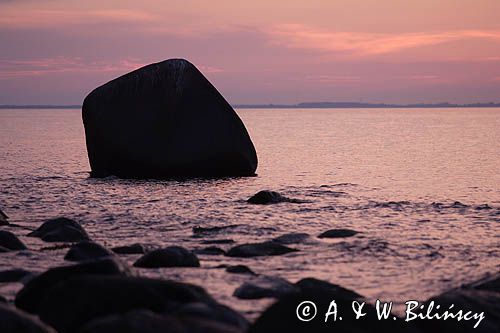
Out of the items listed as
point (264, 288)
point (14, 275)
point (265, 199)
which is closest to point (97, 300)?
point (264, 288)

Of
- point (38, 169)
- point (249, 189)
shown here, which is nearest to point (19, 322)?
point (249, 189)

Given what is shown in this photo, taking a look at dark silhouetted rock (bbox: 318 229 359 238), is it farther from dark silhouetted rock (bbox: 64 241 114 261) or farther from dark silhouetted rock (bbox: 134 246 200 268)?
dark silhouetted rock (bbox: 64 241 114 261)

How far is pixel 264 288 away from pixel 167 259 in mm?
2261

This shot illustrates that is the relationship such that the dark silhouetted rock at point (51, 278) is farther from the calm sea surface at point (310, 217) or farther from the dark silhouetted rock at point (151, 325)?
the dark silhouetted rock at point (151, 325)

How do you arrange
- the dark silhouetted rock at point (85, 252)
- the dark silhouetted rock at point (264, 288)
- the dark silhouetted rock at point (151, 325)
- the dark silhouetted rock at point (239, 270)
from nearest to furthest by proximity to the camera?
the dark silhouetted rock at point (151, 325) < the dark silhouetted rock at point (264, 288) < the dark silhouetted rock at point (239, 270) < the dark silhouetted rock at point (85, 252)

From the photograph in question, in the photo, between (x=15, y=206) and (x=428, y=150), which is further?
(x=428, y=150)

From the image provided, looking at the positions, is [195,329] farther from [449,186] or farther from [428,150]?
[428,150]

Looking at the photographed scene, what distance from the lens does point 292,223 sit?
15422 millimetres

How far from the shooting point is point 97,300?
648 centimetres

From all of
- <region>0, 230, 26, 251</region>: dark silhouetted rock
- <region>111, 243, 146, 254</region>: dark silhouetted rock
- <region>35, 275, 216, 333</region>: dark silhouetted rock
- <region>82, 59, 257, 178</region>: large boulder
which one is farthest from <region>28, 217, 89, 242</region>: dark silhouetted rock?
<region>82, 59, 257, 178</region>: large boulder

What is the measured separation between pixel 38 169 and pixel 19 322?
81.1 ft

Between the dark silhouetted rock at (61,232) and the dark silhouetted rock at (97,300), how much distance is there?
20.8 ft

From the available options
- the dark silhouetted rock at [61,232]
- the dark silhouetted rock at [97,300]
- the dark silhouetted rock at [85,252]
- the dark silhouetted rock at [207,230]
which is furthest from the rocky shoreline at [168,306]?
the dark silhouetted rock at [207,230]

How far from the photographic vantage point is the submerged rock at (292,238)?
12.9 metres
